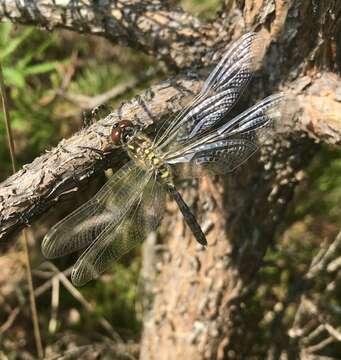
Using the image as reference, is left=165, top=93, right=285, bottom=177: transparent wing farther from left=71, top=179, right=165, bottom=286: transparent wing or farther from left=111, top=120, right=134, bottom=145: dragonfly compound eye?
left=111, top=120, right=134, bottom=145: dragonfly compound eye

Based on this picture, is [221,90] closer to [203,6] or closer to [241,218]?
[241,218]

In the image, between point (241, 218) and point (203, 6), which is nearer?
point (241, 218)

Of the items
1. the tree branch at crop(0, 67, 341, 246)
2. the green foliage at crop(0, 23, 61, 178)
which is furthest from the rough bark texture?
the green foliage at crop(0, 23, 61, 178)

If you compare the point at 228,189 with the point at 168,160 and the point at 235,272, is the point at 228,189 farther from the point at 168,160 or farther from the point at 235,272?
the point at 235,272

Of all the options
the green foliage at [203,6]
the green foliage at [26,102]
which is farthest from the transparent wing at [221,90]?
the green foliage at [203,6]

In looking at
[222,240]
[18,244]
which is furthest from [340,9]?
[18,244]

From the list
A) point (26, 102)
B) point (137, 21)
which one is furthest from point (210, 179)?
point (26, 102)
